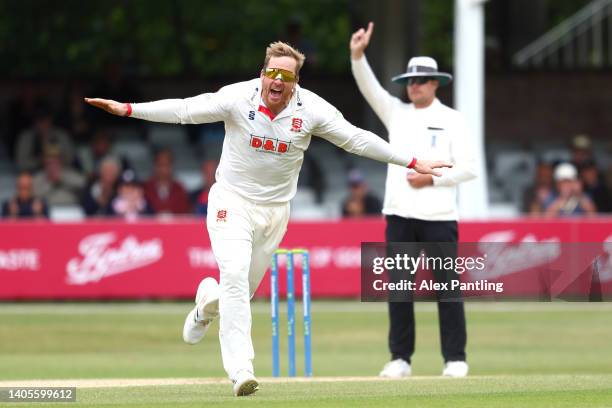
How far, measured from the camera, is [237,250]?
9.06m

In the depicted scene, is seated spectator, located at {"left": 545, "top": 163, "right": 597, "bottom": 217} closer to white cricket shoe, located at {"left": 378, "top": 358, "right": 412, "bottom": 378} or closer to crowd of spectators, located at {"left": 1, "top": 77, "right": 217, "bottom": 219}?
crowd of spectators, located at {"left": 1, "top": 77, "right": 217, "bottom": 219}

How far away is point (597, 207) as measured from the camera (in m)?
21.0

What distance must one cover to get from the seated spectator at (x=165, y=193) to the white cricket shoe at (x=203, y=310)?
9674 millimetres

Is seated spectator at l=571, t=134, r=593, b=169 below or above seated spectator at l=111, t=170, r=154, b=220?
above

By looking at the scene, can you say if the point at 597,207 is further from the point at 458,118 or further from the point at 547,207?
the point at 458,118

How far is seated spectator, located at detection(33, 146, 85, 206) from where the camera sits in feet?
67.4

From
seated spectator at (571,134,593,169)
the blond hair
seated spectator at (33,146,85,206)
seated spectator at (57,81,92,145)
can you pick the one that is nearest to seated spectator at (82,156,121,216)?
seated spectator at (33,146,85,206)

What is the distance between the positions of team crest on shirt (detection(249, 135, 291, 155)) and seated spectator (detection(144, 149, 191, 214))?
35.1 feet

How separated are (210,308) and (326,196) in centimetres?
1277

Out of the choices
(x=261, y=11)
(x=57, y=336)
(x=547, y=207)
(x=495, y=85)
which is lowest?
(x=57, y=336)

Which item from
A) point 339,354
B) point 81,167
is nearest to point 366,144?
point 339,354

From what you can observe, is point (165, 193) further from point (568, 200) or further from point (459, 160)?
point (459, 160)

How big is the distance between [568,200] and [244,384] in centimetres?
1129

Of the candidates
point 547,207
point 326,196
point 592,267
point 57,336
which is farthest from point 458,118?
point 326,196
